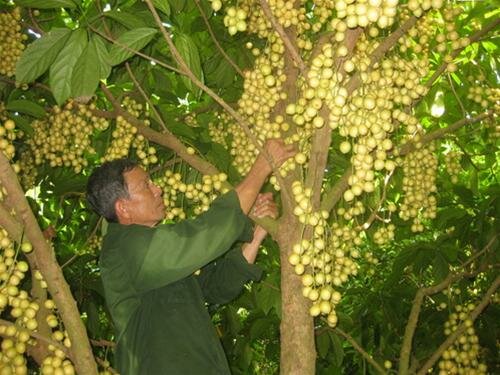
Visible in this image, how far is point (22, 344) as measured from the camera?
1625 mm

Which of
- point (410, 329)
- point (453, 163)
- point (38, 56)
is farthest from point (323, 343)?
point (38, 56)

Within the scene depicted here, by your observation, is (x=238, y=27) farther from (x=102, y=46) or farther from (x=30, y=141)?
(x=30, y=141)

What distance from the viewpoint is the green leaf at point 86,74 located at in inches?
61.6

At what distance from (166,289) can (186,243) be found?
33 centimetres

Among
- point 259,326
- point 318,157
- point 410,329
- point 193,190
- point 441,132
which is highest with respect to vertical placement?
point 441,132

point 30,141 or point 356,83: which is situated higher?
point 356,83

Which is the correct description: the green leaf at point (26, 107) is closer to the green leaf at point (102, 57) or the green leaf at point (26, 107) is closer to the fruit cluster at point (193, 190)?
the fruit cluster at point (193, 190)

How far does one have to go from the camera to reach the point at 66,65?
5.17 feet

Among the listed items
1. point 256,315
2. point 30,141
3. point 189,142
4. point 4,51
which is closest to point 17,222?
point 189,142

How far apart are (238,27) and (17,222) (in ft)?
3.11

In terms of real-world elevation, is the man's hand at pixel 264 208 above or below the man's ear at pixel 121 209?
above

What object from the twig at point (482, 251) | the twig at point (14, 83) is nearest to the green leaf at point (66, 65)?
the twig at point (14, 83)

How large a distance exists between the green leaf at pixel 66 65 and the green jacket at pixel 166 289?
1.74 feet

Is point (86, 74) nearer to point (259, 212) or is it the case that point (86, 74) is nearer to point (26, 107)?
point (259, 212)
